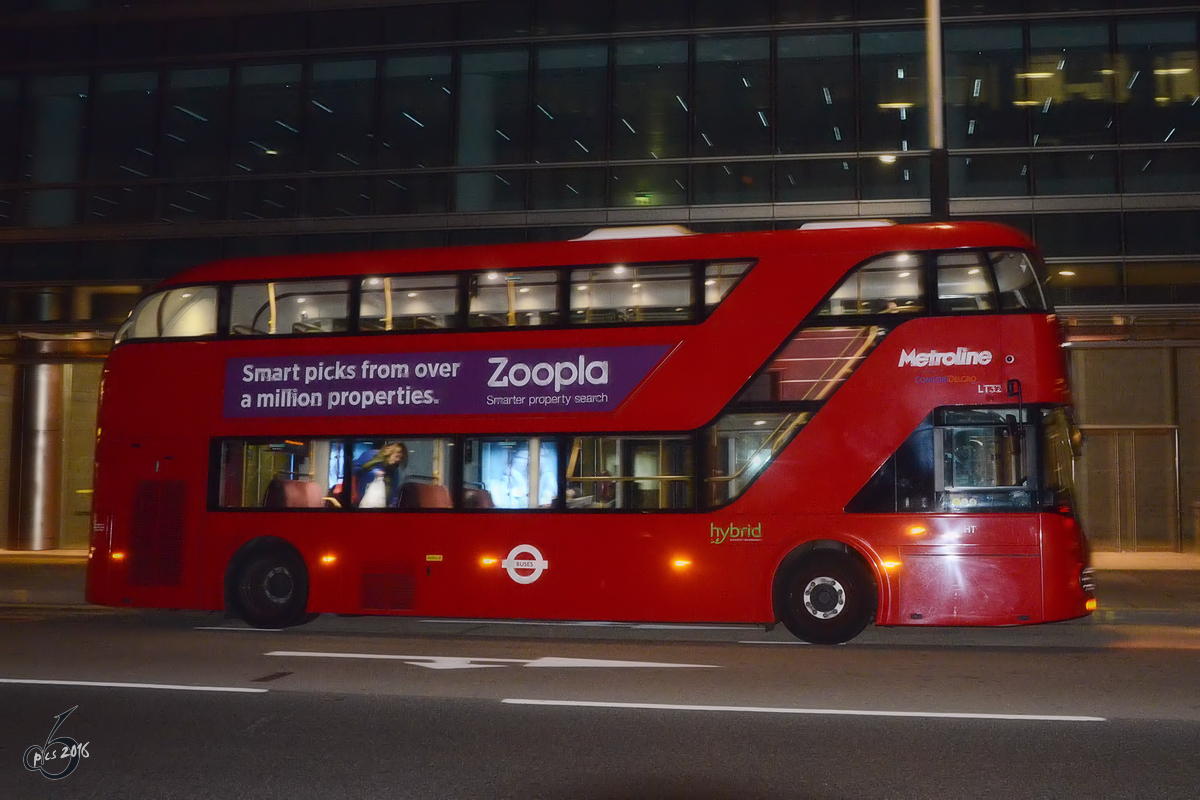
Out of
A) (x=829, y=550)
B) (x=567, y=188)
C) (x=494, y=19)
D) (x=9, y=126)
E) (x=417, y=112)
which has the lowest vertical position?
(x=829, y=550)

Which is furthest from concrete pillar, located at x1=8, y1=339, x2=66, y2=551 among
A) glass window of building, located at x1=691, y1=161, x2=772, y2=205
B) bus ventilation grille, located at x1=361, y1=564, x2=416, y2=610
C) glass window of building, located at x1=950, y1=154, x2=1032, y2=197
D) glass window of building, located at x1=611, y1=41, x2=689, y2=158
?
glass window of building, located at x1=950, y1=154, x2=1032, y2=197

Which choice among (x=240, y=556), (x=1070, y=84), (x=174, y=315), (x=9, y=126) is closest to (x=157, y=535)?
(x=240, y=556)

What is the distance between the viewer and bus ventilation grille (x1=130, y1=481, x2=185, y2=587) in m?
12.2

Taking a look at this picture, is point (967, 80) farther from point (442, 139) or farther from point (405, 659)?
point (405, 659)

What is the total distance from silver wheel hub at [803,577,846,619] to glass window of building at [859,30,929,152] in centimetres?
1034

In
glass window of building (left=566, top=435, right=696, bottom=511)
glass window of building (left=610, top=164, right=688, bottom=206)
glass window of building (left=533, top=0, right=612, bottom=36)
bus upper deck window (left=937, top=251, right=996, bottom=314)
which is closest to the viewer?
bus upper deck window (left=937, top=251, right=996, bottom=314)

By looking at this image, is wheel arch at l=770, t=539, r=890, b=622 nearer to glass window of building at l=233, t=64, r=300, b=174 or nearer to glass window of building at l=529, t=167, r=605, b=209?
glass window of building at l=529, t=167, r=605, b=209

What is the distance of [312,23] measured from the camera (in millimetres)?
20422

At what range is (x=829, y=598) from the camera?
34.0 ft

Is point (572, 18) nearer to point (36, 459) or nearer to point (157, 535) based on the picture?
point (157, 535)

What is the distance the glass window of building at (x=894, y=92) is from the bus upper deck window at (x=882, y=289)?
8641 mm

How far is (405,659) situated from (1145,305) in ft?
45.4

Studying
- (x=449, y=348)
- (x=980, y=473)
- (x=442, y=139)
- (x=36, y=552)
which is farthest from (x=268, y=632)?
(x=36, y=552)

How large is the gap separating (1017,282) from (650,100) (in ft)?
34.3
